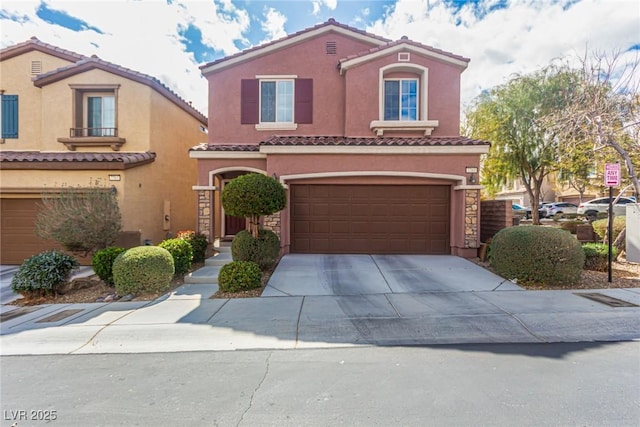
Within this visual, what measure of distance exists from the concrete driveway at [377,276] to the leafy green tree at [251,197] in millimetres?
1769

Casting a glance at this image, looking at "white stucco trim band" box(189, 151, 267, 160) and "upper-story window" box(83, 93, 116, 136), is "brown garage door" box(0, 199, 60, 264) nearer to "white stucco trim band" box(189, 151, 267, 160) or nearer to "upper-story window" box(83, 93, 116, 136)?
"upper-story window" box(83, 93, 116, 136)

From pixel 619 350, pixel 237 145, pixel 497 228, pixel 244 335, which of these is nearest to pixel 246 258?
pixel 244 335

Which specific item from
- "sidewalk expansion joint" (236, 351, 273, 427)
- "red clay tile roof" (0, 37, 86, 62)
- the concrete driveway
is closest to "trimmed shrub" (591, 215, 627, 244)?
the concrete driveway

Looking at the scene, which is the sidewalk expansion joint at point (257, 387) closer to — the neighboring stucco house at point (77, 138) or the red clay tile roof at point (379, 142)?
the red clay tile roof at point (379, 142)

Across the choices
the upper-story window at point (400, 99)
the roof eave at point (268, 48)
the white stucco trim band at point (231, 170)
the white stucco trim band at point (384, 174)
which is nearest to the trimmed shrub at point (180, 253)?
the white stucco trim band at point (231, 170)

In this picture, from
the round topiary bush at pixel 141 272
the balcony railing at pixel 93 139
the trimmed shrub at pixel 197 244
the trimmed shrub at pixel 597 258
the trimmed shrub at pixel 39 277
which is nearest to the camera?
the round topiary bush at pixel 141 272

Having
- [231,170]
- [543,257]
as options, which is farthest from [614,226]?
[231,170]

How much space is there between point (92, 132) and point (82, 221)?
523cm

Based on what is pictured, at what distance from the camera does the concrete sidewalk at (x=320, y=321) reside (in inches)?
167

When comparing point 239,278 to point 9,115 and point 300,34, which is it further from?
point 9,115

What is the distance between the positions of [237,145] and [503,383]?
9955 mm

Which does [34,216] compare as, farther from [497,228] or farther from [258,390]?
[497,228]

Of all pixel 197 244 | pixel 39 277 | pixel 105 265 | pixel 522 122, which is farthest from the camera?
pixel 522 122

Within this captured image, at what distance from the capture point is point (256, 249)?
743 cm
